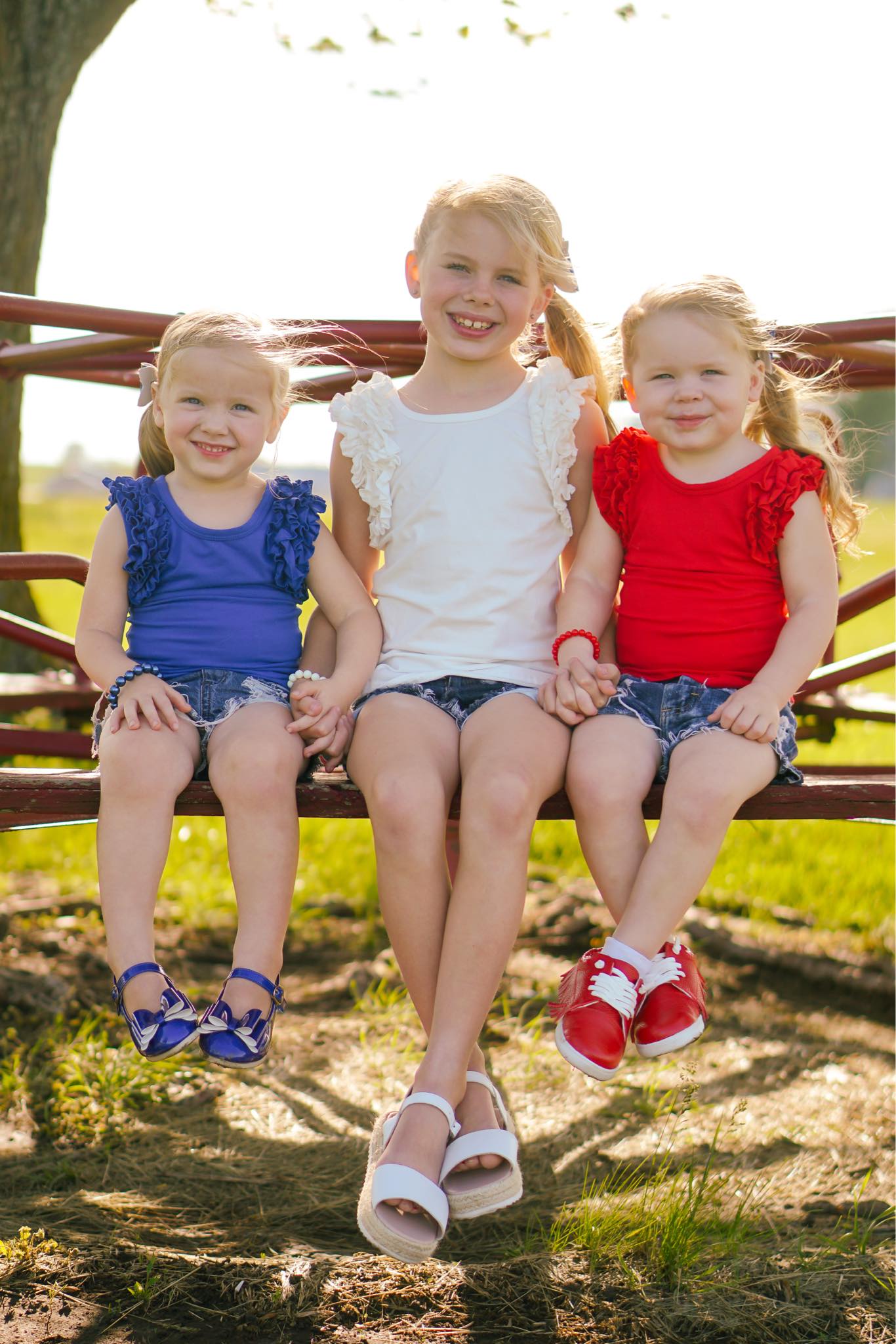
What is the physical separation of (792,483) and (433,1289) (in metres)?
1.47

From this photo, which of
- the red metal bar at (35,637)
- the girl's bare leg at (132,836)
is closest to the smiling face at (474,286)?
A: the girl's bare leg at (132,836)

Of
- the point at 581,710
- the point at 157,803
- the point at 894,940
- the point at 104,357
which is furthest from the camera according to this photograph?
the point at 894,940

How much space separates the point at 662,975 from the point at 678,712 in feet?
1.55

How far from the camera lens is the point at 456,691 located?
231 centimetres

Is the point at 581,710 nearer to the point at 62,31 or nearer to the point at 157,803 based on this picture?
the point at 157,803

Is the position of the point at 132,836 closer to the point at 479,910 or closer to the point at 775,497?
Answer: the point at 479,910

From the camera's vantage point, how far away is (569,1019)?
1.92m

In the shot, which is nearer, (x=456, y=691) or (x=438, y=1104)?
(x=438, y=1104)

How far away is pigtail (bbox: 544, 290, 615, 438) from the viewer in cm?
252

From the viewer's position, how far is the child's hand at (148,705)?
2.13 m

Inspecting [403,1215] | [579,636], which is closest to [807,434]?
[579,636]

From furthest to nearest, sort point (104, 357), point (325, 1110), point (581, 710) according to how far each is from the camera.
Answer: point (104, 357), point (325, 1110), point (581, 710)

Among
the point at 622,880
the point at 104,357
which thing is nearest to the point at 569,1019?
the point at 622,880

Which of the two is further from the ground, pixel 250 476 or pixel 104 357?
pixel 104 357
